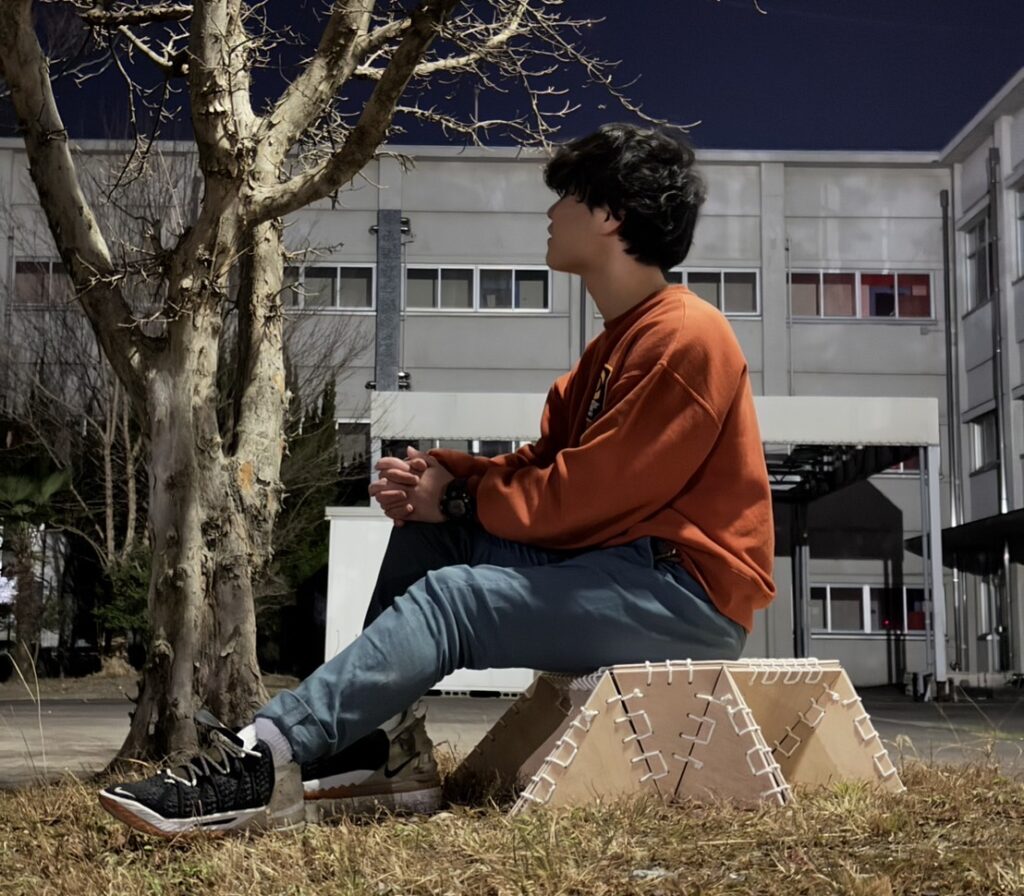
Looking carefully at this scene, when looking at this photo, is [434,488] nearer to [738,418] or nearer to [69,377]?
[738,418]

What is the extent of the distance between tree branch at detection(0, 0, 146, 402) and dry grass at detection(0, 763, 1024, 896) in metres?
2.44

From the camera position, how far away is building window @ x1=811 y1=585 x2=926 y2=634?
77.7 feet

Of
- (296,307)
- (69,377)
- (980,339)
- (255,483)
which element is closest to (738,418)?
(255,483)

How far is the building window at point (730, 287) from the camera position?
83.1 ft

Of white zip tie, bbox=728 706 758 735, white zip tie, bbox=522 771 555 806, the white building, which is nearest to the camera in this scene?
white zip tie, bbox=522 771 555 806

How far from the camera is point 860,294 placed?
2533 centimetres

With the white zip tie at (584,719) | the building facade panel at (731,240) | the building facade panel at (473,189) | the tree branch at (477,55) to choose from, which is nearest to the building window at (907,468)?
the building facade panel at (731,240)

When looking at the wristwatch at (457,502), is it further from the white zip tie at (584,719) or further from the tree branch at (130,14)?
the tree branch at (130,14)

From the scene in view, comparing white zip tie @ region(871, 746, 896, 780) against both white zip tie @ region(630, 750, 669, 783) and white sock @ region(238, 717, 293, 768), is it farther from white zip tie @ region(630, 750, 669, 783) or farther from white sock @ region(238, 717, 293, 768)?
white sock @ region(238, 717, 293, 768)

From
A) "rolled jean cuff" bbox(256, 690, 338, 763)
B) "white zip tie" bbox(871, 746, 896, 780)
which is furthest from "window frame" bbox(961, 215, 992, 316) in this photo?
"rolled jean cuff" bbox(256, 690, 338, 763)

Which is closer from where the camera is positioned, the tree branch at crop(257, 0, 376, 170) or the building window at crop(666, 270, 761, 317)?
the tree branch at crop(257, 0, 376, 170)

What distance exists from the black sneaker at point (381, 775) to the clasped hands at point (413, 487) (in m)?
0.44

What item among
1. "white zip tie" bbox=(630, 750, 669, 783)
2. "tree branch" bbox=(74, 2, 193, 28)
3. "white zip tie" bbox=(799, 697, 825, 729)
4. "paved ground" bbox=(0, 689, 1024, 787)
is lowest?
"paved ground" bbox=(0, 689, 1024, 787)

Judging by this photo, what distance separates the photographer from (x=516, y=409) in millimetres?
18297
